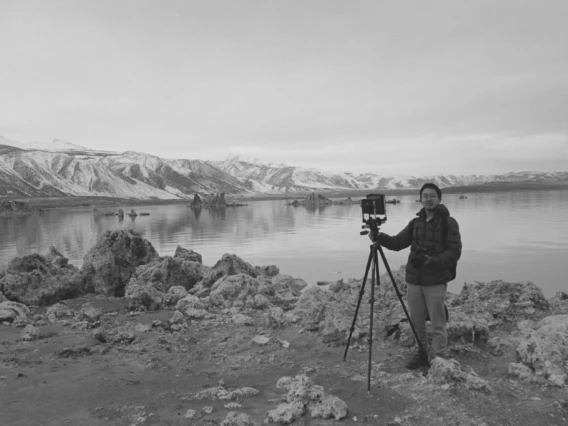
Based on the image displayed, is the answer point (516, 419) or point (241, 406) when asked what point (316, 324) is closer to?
point (241, 406)

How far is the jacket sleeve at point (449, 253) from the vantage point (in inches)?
196

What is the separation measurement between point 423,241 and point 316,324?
2972 mm

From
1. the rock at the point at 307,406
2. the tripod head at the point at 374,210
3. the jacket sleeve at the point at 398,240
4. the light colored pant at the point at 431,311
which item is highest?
the tripod head at the point at 374,210

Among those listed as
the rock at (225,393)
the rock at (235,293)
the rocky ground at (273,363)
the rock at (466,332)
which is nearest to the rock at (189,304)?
the rocky ground at (273,363)

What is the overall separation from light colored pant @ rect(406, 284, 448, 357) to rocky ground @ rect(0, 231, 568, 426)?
1.27 ft

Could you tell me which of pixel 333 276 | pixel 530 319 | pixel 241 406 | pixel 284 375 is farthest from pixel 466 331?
pixel 333 276

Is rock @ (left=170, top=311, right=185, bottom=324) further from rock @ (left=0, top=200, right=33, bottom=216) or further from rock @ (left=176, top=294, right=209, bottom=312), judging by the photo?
rock @ (left=0, top=200, right=33, bottom=216)

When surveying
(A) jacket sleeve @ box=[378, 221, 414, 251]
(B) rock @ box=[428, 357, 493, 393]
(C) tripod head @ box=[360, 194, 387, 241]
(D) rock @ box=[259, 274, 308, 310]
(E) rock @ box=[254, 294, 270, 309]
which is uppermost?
(C) tripod head @ box=[360, 194, 387, 241]

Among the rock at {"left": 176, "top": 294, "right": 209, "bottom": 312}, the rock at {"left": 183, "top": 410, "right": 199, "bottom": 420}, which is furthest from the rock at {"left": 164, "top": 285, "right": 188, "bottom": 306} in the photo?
the rock at {"left": 183, "top": 410, "right": 199, "bottom": 420}

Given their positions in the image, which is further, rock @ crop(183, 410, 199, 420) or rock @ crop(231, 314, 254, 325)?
rock @ crop(231, 314, 254, 325)

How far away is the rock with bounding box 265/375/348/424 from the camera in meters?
4.20

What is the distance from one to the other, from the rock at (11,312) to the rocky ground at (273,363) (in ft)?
0.11

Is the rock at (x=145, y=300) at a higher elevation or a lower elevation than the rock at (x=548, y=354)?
lower

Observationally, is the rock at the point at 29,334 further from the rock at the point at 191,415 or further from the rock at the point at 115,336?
the rock at the point at 191,415
